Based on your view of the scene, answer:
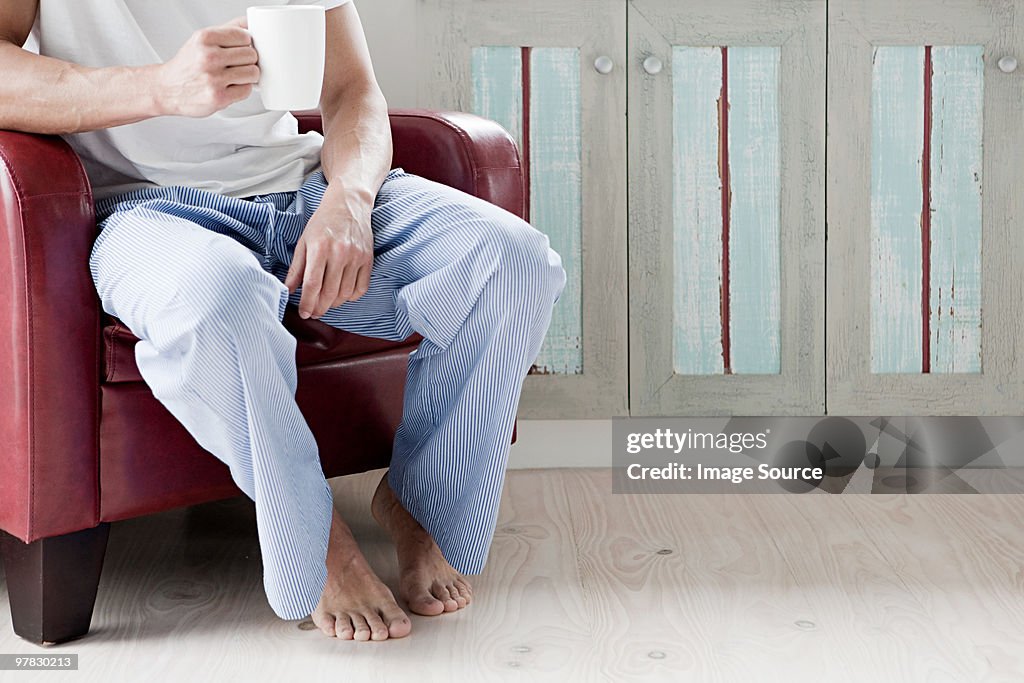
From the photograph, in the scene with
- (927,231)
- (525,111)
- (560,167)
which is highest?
(525,111)

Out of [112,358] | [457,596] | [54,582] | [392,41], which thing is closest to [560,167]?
[392,41]

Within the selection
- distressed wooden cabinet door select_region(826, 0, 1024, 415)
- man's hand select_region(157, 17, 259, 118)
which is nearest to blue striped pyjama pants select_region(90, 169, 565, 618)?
man's hand select_region(157, 17, 259, 118)

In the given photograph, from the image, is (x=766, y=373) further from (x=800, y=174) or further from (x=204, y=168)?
(x=204, y=168)

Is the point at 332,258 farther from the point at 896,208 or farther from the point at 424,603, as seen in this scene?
the point at 896,208

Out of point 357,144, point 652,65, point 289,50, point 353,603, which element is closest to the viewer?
point 289,50

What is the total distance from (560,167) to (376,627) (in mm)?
1033

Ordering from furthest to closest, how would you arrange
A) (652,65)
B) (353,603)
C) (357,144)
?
(652,65) → (357,144) → (353,603)

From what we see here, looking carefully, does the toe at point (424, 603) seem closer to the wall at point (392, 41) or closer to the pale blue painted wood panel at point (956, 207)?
the wall at point (392, 41)

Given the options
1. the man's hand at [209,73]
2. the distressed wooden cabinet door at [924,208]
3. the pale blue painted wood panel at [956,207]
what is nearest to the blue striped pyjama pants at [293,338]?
the man's hand at [209,73]

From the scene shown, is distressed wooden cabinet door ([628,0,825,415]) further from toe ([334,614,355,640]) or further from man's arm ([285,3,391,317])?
toe ([334,614,355,640])

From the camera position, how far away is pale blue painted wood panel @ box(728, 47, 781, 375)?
2086 mm

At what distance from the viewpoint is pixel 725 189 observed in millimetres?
2109

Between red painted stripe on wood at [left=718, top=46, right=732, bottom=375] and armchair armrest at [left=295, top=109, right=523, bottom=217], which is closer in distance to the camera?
armchair armrest at [left=295, top=109, right=523, bottom=217]
